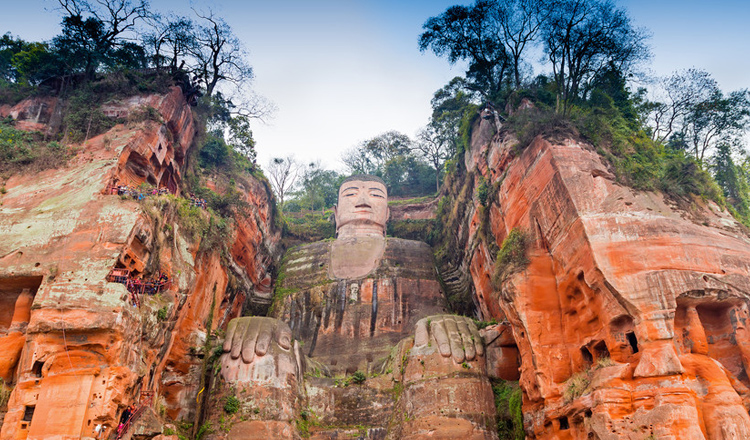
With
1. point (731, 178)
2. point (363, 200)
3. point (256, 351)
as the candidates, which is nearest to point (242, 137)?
point (363, 200)

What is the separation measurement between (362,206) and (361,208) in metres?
0.16

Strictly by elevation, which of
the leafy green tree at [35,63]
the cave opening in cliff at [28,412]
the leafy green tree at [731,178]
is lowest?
the cave opening in cliff at [28,412]

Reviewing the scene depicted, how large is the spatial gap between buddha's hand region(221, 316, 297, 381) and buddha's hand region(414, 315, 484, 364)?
4374 millimetres

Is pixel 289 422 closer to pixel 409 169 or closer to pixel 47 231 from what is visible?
pixel 47 231

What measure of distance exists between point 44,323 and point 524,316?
487 inches

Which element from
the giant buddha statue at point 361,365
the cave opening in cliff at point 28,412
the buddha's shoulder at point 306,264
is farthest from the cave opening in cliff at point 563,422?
the buddha's shoulder at point 306,264

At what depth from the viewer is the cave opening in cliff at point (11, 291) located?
13.0 m

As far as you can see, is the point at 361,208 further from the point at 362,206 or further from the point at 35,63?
the point at 35,63

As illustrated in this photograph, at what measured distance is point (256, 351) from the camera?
1628 centimetres

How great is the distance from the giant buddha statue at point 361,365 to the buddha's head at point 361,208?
4.84 metres

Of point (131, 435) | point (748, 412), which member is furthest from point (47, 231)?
point (748, 412)

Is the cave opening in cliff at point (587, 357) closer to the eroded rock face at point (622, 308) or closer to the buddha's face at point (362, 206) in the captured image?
the eroded rock face at point (622, 308)

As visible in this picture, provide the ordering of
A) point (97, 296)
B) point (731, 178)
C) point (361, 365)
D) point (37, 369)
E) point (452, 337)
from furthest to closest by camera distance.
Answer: point (731, 178) → point (361, 365) → point (452, 337) → point (97, 296) → point (37, 369)

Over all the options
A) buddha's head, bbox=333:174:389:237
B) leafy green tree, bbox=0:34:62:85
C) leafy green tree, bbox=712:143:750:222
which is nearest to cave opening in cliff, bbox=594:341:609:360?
leafy green tree, bbox=712:143:750:222
